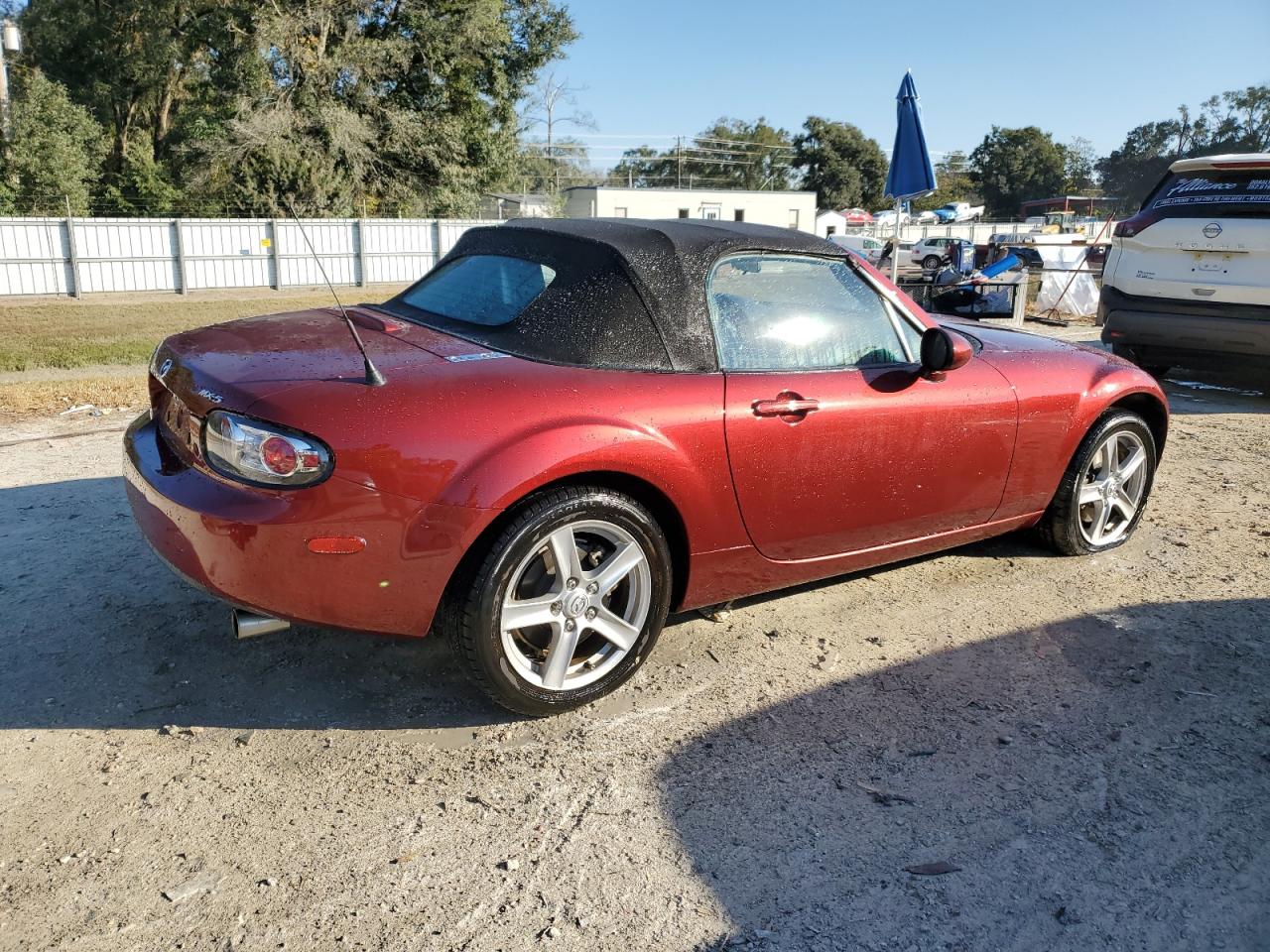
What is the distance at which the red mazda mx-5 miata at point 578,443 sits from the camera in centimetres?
269

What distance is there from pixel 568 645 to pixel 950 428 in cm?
179

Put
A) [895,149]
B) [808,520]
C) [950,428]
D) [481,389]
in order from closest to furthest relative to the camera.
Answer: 1. [481,389]
2. [808,520]
3. [950,428]
4. [895,149]

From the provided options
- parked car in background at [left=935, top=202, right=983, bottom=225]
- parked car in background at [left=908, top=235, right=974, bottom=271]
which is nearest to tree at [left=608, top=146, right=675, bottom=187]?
parked car in background at [left=935, top=202, right=983, bottom=225]

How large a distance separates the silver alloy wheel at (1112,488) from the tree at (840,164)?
277ft

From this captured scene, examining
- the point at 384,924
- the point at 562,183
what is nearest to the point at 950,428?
the point at 384,924

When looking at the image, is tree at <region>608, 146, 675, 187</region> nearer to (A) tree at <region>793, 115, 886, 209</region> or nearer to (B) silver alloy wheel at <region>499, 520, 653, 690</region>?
(A) tree at <region>793, 115, 886, 209</region>

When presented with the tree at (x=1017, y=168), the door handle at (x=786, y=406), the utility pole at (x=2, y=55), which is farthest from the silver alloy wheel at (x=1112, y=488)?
the tree at (x=1017, y=168)

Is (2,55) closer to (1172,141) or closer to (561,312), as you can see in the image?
(561,312)

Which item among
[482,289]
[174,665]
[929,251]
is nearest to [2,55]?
[929,251]

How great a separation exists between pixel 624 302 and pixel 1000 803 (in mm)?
1902

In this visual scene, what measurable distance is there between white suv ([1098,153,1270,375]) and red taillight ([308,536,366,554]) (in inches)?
292

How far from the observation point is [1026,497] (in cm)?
427

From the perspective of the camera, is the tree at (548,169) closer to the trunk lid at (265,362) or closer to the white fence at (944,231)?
the white fence at (944,231)

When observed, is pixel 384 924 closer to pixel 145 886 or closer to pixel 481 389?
pixel 145 886
